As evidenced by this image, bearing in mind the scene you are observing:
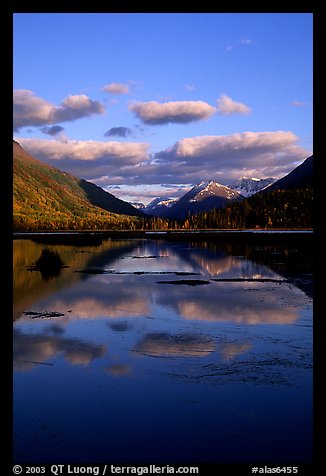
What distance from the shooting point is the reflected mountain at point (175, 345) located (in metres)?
21.2

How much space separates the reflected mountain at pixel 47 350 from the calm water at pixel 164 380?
0.06 metres

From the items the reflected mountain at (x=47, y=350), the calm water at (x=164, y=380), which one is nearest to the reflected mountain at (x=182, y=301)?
the calm water at (x=164, y=380)

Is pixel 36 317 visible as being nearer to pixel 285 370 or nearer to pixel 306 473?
pixel 285 370

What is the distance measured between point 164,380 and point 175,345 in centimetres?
511

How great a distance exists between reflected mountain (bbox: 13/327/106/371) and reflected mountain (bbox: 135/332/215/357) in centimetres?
217

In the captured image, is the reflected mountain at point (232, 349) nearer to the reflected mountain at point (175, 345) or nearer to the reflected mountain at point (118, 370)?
the reflected mountain at point (175, 345)

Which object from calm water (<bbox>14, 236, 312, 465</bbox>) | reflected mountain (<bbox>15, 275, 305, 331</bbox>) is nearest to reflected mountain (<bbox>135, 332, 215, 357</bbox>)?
calm water (<bbox>14, 236, 312, 465</bbox>)

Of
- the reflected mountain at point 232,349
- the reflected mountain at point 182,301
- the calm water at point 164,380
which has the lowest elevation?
the calm water at point 164,380

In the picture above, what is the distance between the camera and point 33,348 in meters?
22.5

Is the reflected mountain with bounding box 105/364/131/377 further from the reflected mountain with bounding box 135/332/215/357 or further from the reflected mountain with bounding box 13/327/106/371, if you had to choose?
the reflected mountain with bounding box 135/332/215/357

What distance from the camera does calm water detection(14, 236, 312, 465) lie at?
13.0 metres

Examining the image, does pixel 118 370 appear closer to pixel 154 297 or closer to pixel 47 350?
pixel 47 350
